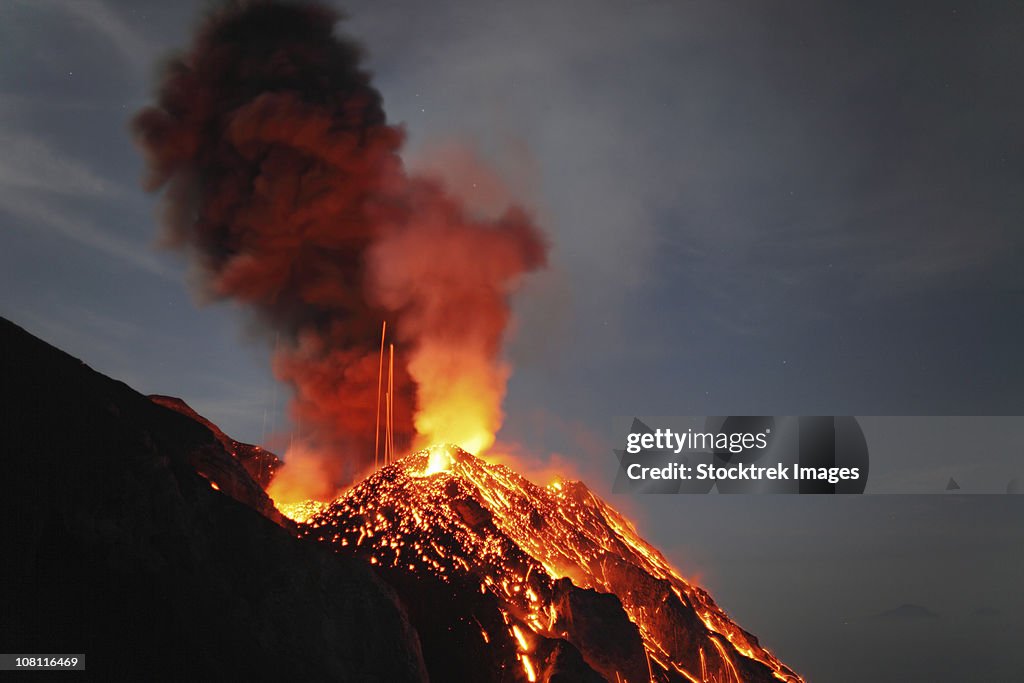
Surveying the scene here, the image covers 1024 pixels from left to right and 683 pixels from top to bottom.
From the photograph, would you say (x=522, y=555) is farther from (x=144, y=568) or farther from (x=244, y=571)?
(x=144, y=568)

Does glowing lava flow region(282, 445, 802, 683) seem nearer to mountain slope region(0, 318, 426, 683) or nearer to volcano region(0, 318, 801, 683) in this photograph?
volcano region(0, 318, 801, 683)

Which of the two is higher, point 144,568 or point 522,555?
point 522,555

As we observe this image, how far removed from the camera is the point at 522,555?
234ft

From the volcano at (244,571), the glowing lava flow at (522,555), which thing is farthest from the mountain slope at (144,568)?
the glowing lava flow at (522,555)

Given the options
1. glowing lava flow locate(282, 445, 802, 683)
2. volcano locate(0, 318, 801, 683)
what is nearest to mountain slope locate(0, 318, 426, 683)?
volcano locate(0, 318, 801, 683)

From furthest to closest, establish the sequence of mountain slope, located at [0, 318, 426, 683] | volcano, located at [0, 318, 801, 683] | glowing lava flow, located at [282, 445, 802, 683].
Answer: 1. glowing lava flow, located at [282, 445, 802, 683]
2. volcano, located at [0, 318, 801, 683]
3. mountain slope, located at [0, 318, 426, 683]

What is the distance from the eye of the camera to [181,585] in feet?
143

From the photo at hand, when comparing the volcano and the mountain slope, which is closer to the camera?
the mountain slope

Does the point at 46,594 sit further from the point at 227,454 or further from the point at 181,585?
the point at 227,454

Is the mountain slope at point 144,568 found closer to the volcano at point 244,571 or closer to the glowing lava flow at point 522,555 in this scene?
the volcano at point 244,571

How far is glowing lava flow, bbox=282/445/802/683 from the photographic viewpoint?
65.2m

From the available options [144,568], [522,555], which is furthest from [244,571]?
[522,555]

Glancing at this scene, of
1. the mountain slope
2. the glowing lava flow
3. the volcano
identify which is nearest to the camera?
the mountain slope

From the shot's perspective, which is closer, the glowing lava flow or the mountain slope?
the mountain slope
